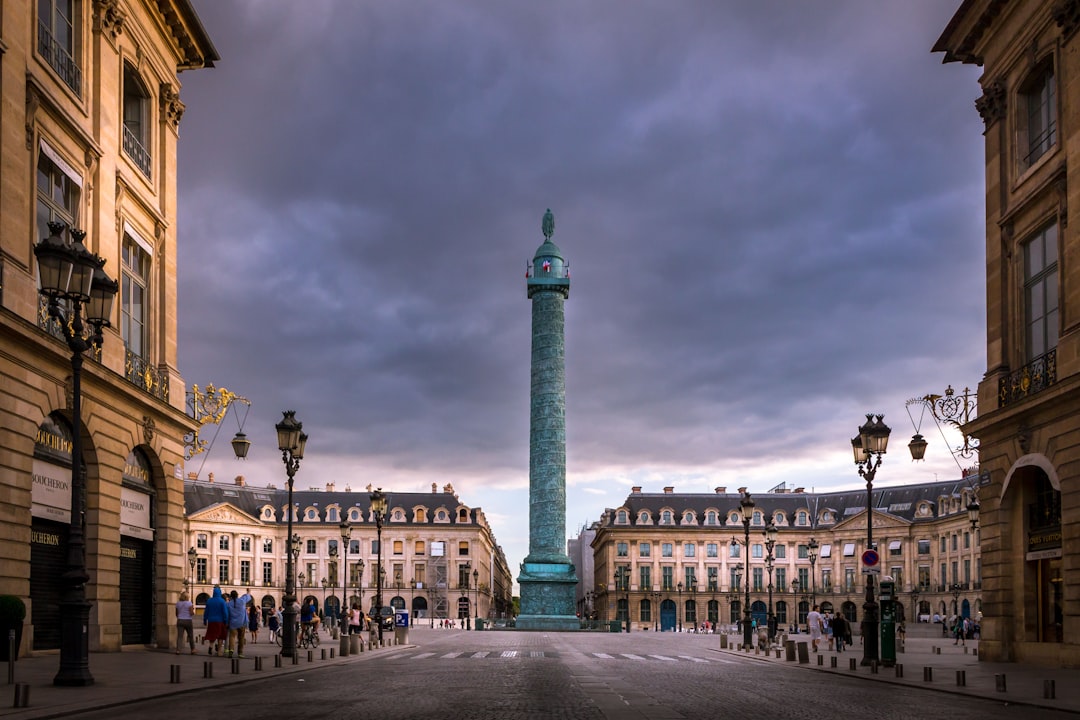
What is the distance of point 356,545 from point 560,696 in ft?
414

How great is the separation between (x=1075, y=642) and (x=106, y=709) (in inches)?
763

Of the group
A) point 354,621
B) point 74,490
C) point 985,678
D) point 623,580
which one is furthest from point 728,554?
point 74,490

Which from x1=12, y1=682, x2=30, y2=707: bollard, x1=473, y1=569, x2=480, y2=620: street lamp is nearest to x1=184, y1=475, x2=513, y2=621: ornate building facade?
x1=473, y1=569, x2=480, y2=620: street lamp

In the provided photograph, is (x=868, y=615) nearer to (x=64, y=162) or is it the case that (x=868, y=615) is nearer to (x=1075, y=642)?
(x=1075, y=642)

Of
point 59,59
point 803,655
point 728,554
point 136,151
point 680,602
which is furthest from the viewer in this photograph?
point 728,554

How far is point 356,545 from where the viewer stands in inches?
5546

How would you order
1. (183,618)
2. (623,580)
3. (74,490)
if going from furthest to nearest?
(623,580) < (183,618) < (74,490)

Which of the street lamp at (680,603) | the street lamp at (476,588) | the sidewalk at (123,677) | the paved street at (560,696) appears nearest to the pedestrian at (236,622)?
the sidewalk at (123,677)

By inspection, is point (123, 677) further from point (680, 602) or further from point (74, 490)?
point (680, 602)

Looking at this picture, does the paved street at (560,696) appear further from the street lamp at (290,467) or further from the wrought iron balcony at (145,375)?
the wrought iron balcony at (145,375)

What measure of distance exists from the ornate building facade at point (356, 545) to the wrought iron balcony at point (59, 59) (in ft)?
364

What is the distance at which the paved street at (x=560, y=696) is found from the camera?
49.2 feet

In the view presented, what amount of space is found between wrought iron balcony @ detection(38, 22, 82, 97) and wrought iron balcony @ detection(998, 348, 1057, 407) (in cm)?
2226

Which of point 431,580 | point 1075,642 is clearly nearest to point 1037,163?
point 1075,642
